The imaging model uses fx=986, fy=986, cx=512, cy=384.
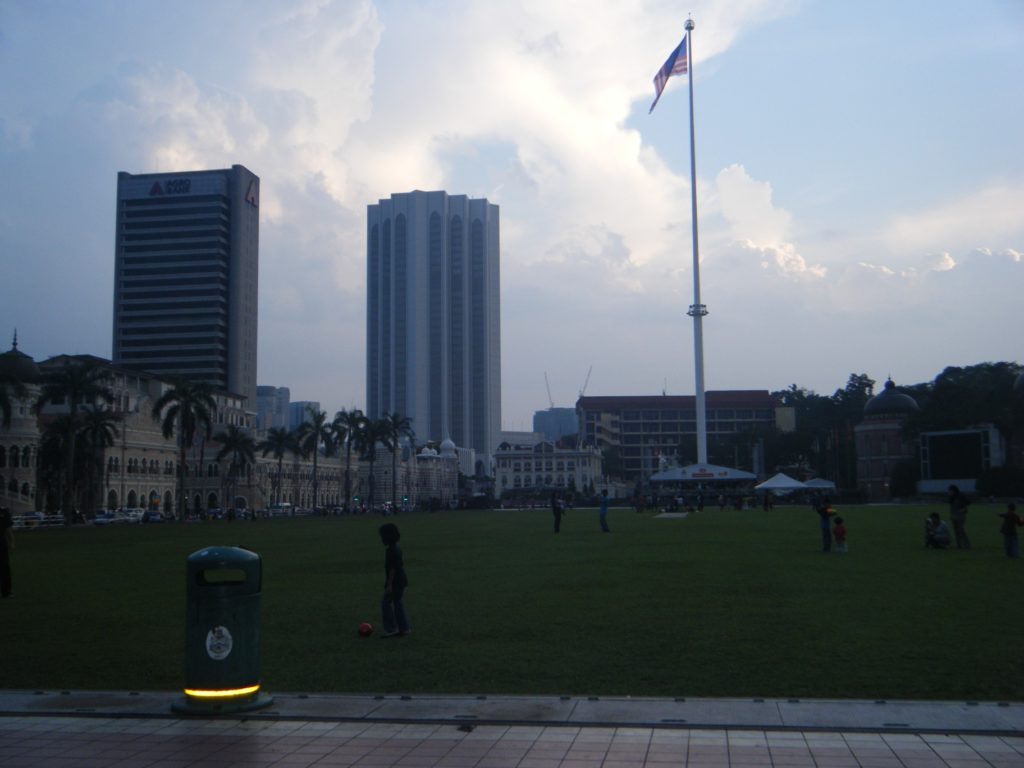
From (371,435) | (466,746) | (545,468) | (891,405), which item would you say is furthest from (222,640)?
(545,468)

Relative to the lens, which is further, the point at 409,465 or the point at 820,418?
the point at 409,465

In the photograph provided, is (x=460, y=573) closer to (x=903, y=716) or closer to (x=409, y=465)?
(x=903, y=716)

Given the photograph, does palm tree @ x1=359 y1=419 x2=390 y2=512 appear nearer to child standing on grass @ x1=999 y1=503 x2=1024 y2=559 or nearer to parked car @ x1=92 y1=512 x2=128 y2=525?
parked car @ x1=92 y1=512 x2=128 y2=525

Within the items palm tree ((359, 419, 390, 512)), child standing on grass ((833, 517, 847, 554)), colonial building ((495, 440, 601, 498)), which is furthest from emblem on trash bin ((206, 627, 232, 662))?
colonial building ((495, 440, 601, 498))

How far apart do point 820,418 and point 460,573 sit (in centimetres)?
13897

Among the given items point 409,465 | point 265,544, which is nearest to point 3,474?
point 265,544

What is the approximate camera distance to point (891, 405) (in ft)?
381

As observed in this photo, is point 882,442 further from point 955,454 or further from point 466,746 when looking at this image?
point 466,746

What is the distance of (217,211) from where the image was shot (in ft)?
548

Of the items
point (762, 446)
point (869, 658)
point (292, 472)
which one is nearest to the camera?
point (869, 658)

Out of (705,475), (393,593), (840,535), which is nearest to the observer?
(393,593)

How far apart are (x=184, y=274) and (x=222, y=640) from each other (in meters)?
168

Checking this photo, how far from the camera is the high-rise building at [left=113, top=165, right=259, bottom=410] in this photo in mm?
166250

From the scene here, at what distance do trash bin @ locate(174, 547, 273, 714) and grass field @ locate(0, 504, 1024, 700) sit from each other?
1056 mm
